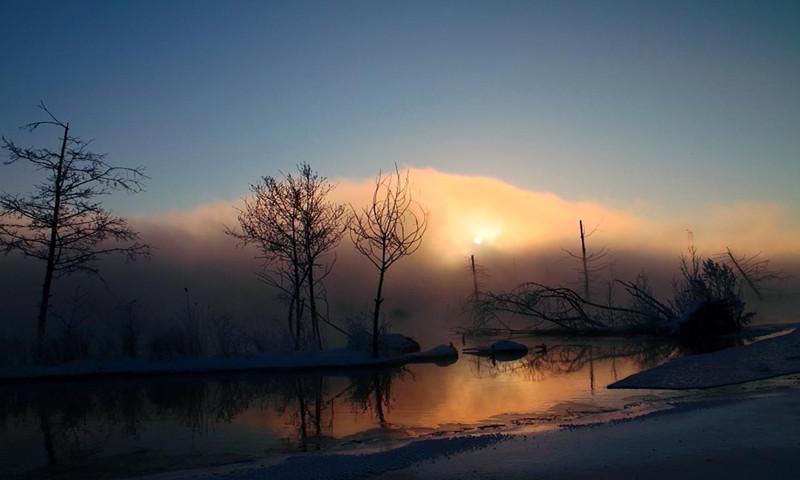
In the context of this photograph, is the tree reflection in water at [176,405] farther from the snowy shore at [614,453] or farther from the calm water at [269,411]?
the snowy shore at [614,453]

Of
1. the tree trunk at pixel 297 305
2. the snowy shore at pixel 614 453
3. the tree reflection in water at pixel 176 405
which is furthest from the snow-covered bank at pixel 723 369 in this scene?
the tree trunk at pixel 297 305

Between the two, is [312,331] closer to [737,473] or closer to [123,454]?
[123,454]

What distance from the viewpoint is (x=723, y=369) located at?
1532 cm

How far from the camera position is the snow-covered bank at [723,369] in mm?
14109

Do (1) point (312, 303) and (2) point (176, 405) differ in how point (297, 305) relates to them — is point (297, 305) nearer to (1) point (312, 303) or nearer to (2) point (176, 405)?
(1) point (312, 303)

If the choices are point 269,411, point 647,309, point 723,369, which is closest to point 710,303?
point 647,309

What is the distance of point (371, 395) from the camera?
614 inches

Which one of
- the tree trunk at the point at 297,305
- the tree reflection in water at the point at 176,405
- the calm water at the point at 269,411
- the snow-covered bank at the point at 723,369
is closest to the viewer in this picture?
the calm water at the point at 269,411

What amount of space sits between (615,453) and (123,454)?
745cm

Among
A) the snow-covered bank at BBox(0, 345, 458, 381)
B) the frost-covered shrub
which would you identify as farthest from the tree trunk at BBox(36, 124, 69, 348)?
the frost-covered shrub

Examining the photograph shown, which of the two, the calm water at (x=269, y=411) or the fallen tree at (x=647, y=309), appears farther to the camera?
the fallen tree at (x=647, y=309)

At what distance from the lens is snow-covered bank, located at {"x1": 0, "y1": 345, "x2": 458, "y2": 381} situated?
20.8m

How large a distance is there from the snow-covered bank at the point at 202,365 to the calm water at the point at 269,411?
0.82m

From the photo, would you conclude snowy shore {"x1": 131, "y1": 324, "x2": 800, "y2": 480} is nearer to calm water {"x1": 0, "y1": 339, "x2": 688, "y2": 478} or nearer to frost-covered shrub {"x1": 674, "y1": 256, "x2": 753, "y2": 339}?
calm water {"x1": 0, "y1": 339, "x2": 688, "y2": 478}
